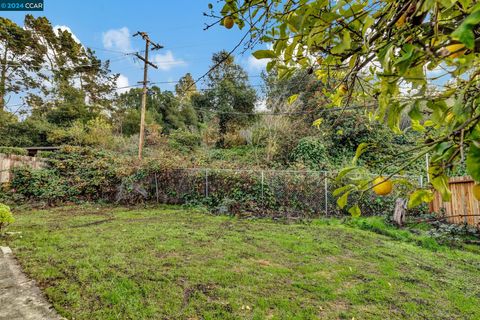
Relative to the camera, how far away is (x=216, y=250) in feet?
13.0

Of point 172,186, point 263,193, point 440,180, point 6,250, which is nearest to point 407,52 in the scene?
point 440,180

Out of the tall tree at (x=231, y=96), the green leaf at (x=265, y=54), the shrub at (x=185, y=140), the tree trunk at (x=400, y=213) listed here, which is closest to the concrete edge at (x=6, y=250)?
the green leaf at (x=265, y=54)

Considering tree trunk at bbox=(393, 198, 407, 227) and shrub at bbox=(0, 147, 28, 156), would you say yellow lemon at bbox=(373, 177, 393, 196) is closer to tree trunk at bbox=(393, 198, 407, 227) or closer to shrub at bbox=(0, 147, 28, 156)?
tree trunk at bbox=(393, 198, 407, 227)

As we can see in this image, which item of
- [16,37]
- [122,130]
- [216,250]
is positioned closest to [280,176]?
[216,250]

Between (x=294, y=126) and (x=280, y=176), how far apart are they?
4.64 m

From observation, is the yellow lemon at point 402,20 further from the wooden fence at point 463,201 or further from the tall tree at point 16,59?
the tall tree at point 16,59

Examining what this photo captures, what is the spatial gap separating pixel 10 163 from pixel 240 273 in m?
9.81

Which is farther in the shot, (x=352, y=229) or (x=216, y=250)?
(x=352, y=229)

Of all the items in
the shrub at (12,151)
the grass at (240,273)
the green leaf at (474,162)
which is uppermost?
the shrub at (12,151)

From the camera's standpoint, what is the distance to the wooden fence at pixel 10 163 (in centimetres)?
879

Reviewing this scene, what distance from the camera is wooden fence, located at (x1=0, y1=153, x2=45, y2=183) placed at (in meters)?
8.79

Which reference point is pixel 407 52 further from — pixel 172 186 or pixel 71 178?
pixel 71 178

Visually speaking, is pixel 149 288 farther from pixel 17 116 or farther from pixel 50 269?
pixel 17 116

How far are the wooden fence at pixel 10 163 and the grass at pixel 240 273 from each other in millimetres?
4808
